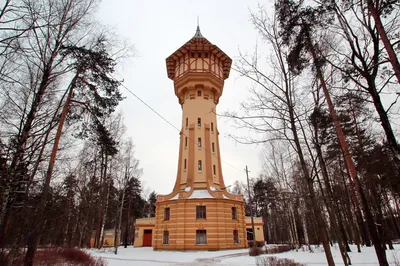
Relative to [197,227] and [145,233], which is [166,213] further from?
[145,233]

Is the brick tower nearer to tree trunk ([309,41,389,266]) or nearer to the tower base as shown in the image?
the tower base

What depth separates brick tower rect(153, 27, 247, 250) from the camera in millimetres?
23609

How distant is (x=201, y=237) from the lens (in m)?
23.5

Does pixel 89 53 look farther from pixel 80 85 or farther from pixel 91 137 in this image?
A: pixel 91 137

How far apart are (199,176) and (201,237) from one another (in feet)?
20.8

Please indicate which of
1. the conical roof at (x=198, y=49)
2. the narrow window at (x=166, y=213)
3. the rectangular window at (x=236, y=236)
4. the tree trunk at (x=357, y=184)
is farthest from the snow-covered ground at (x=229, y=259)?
the conical roof at (x=198, y=49)

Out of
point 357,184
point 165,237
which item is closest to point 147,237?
point 165,237

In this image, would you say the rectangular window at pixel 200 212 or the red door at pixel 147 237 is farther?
the red door at pixel 147 237

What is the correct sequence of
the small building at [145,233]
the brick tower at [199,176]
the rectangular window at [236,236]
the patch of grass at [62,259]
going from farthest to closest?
the small building at [145,233] < the rectangular window at [236,236] < the brick tower at [199,176] < the patch of grass at [62,259]

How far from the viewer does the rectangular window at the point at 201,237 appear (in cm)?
2326

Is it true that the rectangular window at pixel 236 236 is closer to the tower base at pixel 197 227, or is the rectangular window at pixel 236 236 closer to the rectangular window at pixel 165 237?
the tower base at pixel 197 227

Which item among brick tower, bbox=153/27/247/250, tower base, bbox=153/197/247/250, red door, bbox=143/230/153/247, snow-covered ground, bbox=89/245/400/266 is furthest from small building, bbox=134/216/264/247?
snow-covered ground, bbox=89/245/400/266

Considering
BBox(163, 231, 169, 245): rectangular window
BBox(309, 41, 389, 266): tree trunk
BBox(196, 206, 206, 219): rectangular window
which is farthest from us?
BBox(163, 231, 169, 245): rectangular window

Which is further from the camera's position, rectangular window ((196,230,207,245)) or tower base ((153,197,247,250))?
rectangular window ((196,230,207,245))
